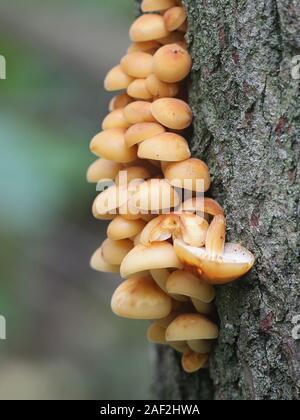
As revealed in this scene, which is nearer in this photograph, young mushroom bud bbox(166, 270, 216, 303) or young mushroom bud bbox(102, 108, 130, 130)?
young mushroom bud bbox(166, 270, 216, 303)

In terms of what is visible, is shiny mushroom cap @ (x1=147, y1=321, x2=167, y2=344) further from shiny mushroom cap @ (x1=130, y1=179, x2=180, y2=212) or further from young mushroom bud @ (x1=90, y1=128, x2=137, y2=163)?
young mushroom bud @ (x1=90, y1=128, x2=137, y2=163)

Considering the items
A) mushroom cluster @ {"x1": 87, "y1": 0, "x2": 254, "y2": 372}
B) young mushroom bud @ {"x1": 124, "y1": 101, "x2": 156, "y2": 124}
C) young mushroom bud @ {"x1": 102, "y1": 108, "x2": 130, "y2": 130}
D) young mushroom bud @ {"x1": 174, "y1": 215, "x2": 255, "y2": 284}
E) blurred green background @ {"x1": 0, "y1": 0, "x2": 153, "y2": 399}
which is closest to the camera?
young mushroom bud @ {"x1": 174, "y1": 215, "x2": 255, "y2": 284}

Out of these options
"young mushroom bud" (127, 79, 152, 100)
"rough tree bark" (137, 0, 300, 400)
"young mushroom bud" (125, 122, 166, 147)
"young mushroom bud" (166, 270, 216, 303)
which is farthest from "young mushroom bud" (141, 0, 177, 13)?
"young mushroom bud" (166, 270, 216, 303)

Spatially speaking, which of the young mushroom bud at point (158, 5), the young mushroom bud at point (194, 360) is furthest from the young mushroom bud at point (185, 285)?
the young mushroom bud at point (158, 5)

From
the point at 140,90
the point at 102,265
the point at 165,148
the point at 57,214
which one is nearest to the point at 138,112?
Answer: the point at 140,90

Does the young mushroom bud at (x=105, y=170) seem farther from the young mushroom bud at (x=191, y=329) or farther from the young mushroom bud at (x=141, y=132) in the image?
the young mushroom bud at (x=191, y=329)

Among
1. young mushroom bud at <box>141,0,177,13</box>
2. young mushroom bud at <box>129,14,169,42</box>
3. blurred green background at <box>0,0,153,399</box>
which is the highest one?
young mushroom bud at <box>141,0,177,13</box>
